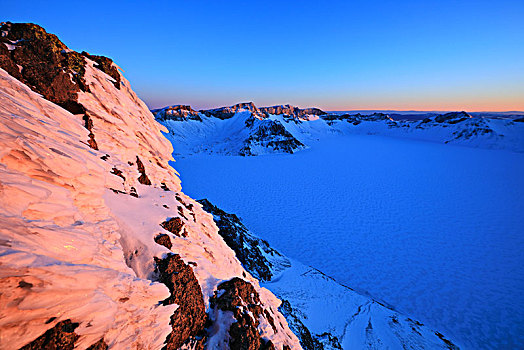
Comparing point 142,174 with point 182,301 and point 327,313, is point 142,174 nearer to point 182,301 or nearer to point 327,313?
point 182,301

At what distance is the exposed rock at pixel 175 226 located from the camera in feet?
12.5

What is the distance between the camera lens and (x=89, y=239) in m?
2.39

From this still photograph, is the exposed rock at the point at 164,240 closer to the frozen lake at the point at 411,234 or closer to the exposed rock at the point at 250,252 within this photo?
the exposed rock at the point at 250,252

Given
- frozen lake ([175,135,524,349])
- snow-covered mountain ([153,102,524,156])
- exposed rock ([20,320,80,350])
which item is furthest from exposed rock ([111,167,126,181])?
snow-covered mountain ([153,102,524,156])

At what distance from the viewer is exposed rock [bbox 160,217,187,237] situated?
12.5ft

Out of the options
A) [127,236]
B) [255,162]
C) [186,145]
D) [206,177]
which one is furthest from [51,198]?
[186,145]

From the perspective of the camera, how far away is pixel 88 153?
348cm

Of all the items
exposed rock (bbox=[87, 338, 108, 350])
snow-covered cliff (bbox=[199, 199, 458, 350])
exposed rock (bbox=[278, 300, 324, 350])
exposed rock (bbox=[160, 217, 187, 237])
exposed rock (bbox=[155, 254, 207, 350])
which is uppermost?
exposed rock (bbox=[87, 338, 108, 350])

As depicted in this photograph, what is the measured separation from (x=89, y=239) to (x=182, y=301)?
4.92 ft

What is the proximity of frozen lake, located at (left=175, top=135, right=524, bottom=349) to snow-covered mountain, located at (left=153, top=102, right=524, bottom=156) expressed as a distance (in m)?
22.8

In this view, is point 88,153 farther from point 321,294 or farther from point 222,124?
point 222,124

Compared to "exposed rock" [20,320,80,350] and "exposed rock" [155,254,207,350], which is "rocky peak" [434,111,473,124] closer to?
"exposed rock" [155,254,207,350]

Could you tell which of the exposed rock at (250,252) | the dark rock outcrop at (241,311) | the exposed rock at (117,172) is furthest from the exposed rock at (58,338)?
the exposed rock at (250,252)

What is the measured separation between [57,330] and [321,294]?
810 cm
